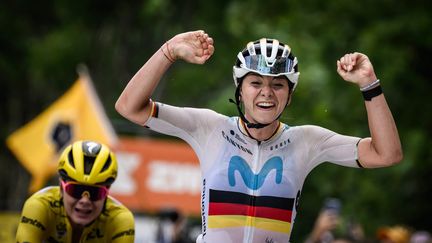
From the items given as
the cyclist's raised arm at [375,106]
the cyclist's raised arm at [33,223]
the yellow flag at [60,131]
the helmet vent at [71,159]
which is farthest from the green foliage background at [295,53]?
the yellow flag at [60,131]

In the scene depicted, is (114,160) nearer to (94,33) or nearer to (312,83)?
(312,83)

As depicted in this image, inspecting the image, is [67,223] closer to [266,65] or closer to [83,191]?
[83,191]

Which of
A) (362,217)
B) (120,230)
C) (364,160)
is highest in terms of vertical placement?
(364,160)

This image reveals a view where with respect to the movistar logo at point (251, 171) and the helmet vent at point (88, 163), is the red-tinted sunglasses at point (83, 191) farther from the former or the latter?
the movistar logo at point (251, 171)

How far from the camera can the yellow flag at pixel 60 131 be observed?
65.1 feet

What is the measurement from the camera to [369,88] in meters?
6.80

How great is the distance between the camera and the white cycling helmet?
6.91 m

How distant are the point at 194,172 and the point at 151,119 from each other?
64.0ft

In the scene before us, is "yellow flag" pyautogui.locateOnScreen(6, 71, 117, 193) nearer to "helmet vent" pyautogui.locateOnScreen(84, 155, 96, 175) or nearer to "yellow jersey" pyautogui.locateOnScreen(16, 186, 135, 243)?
"helmet vent" pyautogui.locateOnScreen(84, 155, 96, 175)

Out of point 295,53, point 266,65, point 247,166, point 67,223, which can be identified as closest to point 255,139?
point 247,166

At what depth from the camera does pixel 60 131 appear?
806 inches

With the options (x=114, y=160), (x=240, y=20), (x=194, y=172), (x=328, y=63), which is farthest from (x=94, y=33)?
(x=114, y=160)

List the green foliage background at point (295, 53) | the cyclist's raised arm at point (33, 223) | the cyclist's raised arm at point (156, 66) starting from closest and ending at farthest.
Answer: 1. the cyclist's raised arm at point (156, 66)
2. the cyclist's raised arm at point (33, 223)
3. the green foliage background at point (295, 53)

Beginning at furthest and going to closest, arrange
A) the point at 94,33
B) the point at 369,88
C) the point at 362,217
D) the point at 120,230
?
1. the point at 94,33
2. the point at 362,217
3. the point at 120,230
4. the point at 369,88
